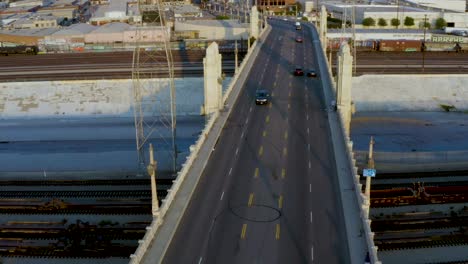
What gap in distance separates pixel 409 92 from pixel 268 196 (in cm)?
6017

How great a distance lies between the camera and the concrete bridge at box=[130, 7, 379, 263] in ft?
83.8

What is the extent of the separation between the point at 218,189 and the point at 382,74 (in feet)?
209

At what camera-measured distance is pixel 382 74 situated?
89.8 meters

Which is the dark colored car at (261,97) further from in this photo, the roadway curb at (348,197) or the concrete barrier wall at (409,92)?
the concrete barrier wall at (409,92)

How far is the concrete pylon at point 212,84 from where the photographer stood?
51766mm

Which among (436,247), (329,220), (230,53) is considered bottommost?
(436,247)

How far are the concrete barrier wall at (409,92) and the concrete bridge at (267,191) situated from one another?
98.7ft

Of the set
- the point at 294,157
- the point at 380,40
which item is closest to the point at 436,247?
the point at 294,157

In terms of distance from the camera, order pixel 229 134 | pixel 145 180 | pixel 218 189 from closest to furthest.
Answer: pixel 218 189
pixel 229 134
pixel 145 180

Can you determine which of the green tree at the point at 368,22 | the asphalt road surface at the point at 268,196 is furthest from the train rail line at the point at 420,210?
the green tree at the point at 368,22

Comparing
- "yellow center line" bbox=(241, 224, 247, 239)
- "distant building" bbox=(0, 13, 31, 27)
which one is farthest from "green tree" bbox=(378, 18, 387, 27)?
"yellow center line" bbox=(241, 224, 247, 239)

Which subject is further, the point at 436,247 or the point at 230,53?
the point at 230,53

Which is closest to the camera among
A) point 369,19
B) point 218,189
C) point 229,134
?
point 218,189

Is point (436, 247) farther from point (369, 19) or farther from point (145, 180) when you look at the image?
point (369, 19)
